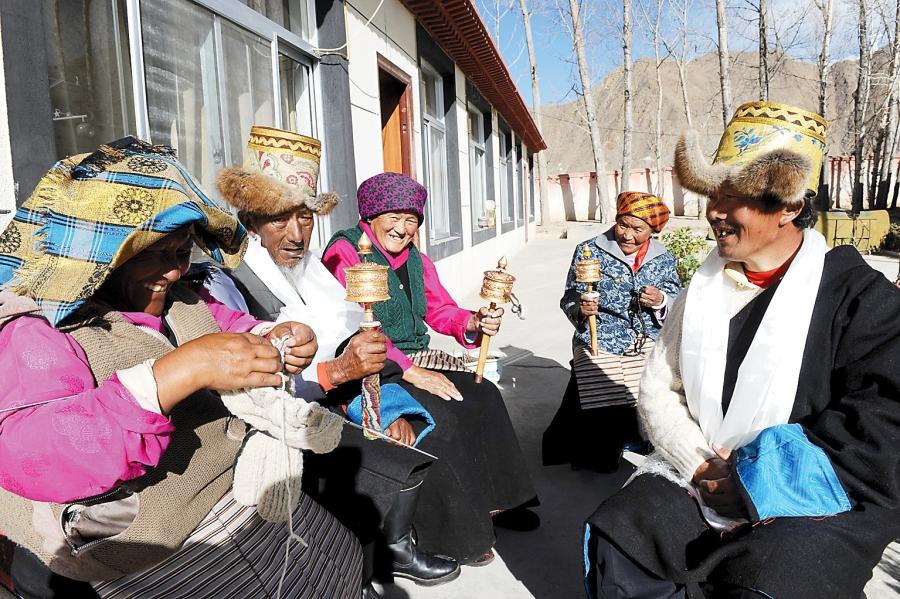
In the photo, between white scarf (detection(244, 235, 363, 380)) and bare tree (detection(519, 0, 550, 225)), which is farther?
bare tree (detection(519, 0, 550, 225))

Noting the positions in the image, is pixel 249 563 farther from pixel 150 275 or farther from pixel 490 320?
pixel 490 320

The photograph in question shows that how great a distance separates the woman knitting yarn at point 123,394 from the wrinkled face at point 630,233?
247 cm

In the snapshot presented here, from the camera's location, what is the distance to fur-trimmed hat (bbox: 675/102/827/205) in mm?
1740

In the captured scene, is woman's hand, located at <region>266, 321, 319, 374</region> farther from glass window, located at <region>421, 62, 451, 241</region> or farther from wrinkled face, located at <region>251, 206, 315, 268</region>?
glass window, located at <region>421, 62, 451, 241</region>

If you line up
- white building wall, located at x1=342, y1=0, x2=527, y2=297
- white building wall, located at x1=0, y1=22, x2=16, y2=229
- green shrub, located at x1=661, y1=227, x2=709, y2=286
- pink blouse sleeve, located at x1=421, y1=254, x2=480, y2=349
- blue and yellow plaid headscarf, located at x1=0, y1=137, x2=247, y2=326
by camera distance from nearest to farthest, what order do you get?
blue and yellow plaid headscarf, located at x1=0, y1=137, x2=247, y2=326, white building wall, located at x1=0, y1=22, x2=16, y2=229, pink blouse sleeve, located at x1=421, y1=254, x2=480, y2=349, white building wall, located at x1=342, y1=0, x2=527, y2=297, green shrub, located at x1=661, y1=227, x2=709, y2=286

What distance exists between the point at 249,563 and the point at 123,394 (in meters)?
0.69

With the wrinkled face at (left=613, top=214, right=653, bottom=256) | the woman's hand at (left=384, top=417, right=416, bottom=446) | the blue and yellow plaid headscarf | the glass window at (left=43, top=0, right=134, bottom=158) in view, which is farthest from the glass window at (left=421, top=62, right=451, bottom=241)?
the blue and yellow plaid headscarf

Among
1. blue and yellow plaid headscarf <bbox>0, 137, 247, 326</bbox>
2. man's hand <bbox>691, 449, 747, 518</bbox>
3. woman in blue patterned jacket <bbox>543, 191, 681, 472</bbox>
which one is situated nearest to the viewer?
blue and yellow plaid headscarf <bbox>0, 137, 247, 326</bbox>

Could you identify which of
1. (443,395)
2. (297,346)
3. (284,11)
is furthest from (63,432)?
(284,11)

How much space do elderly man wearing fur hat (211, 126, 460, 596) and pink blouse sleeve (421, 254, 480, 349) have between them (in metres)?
0.71

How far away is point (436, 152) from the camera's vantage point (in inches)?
329

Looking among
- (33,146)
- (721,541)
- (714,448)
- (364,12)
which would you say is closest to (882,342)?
(714,448)

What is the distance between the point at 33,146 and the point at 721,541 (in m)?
2.68

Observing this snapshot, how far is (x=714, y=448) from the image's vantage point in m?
1.90
